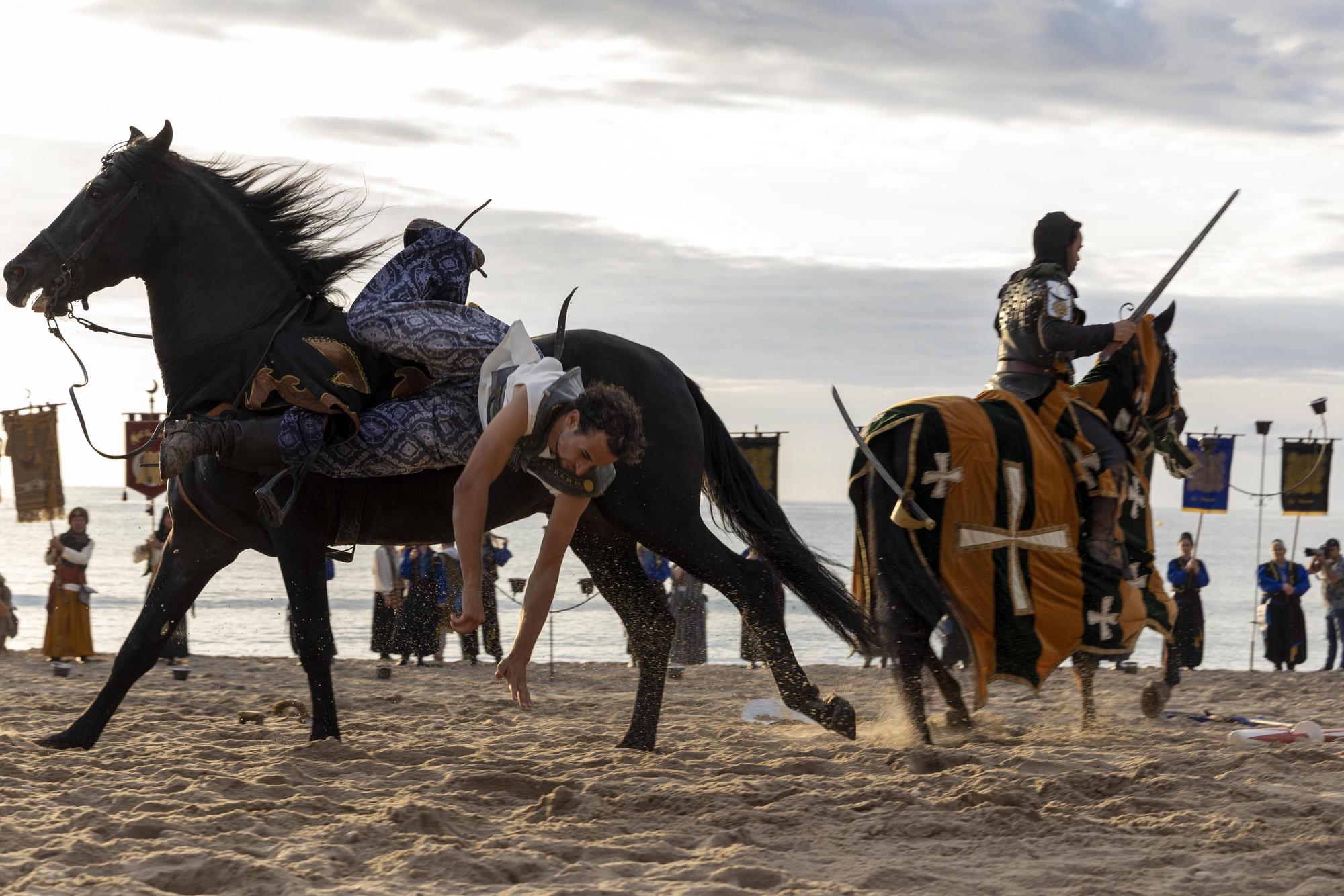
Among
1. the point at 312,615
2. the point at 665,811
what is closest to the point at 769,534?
the point at 665,811

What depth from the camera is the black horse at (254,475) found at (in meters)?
5.55

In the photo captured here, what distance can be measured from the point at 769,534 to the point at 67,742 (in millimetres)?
3068

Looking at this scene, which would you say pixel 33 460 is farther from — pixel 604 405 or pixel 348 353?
pixel 604 405

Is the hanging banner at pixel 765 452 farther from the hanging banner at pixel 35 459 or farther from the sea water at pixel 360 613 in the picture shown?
the hanging banner at pixel 35 459

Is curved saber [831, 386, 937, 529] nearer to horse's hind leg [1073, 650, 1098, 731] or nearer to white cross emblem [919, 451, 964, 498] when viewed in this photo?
white cross emblem [919, 451, 964, 498]

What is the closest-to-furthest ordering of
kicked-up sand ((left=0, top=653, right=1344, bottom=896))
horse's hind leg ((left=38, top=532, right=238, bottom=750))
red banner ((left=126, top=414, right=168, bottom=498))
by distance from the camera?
1. kicked-up sand ((left=0, top=653, right=1344, bottom=896))
2. horse's hind leg ((left=38, top=532, right=238, bottom=750))
3. red banner ((left=126, top=414, right=168, bottom=498))

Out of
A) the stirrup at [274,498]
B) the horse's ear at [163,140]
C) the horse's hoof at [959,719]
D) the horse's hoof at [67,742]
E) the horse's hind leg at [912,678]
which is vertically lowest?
the horse's hoof at [67,742]

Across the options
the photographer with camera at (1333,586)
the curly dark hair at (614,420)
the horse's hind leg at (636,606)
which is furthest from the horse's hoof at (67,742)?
the photographer with camera at (1333,586)

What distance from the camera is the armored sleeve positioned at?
623cm

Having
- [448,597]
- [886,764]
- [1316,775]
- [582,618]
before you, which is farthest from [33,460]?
[582,618]

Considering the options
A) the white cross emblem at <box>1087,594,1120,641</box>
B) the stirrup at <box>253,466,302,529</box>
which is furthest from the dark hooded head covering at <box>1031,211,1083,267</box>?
the stirrup at <box>253,466,302,529</box>

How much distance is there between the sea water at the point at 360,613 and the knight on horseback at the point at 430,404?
316 centimetres

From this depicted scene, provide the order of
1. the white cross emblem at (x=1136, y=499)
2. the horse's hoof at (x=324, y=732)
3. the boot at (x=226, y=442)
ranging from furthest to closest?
the white cross emblem at (x=1136, y=499) → the horse's hoof at (x=324, y=732) → the boot at (x=226, y=442)

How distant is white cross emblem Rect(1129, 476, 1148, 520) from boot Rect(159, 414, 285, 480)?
4.15m
